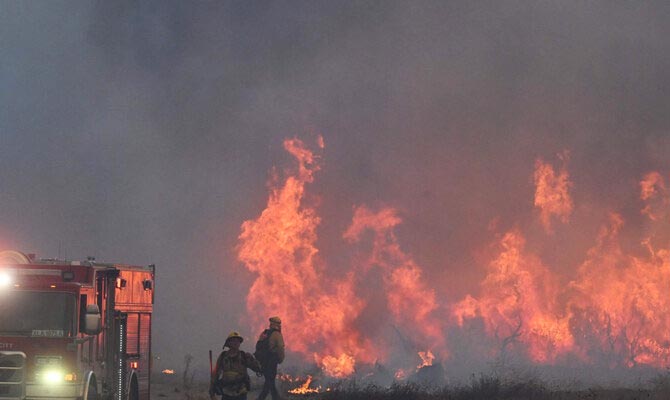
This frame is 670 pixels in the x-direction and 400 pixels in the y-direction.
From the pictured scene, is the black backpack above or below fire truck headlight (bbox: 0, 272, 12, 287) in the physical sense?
below

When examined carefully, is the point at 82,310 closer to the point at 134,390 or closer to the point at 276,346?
the point at 134,390

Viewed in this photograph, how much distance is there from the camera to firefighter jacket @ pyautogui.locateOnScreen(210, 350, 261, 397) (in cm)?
1458

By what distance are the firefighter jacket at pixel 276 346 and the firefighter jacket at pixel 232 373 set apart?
656 cm

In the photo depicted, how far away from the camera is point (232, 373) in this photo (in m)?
14.6

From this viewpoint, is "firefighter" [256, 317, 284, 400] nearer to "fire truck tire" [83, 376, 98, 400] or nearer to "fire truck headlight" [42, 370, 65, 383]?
"fire truck tire" [83, 376, 98, 400]

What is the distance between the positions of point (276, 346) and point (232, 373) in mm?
6712

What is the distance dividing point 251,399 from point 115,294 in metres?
9.71

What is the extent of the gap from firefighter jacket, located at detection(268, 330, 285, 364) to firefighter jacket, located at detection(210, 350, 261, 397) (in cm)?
656

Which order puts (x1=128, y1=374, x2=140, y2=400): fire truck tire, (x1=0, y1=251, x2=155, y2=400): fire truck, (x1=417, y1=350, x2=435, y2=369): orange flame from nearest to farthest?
(x1=0, y1=251, x2=155, y2=400): fire truck < (x1=128, y1=374, x2=140, y2=400): fire truck tire < (x1=417, y1=350, x2=435, y2=369): orange flame

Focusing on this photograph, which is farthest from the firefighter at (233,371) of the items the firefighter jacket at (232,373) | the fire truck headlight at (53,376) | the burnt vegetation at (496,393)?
the burnt vegetation at (496,393)

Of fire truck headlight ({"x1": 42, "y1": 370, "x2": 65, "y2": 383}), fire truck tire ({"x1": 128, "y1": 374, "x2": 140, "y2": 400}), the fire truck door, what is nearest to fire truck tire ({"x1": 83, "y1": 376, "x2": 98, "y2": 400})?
fire truck headlight ({"x1": 42, "y1": 370, "x2": 65, "y2": 383})

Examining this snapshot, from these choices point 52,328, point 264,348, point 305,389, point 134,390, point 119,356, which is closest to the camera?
point 52,328

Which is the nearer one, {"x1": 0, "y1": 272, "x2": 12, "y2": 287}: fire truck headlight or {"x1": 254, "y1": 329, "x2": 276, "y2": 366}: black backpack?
{"x1": 0, "y1": 272, "x2": 12, "y2": 287}: fire truck headlight

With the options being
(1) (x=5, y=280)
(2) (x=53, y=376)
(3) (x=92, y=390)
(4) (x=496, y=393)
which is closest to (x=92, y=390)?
(3) (x=92, y=390)
